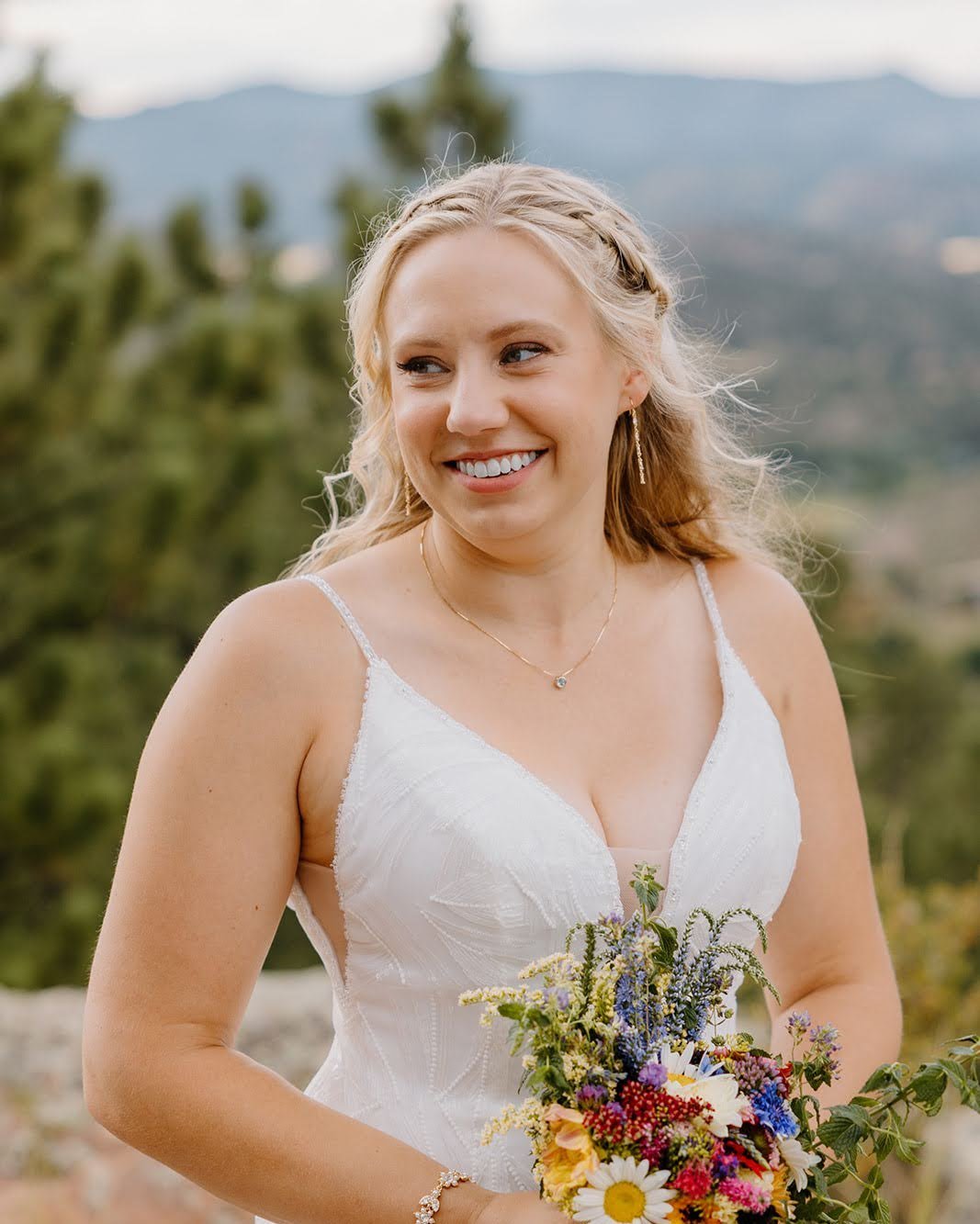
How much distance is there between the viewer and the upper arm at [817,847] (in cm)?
260

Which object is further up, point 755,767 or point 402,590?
point 402,590

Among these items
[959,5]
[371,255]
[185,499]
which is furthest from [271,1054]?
[959,5]

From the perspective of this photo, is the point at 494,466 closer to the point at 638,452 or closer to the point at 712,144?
the point at 638,452

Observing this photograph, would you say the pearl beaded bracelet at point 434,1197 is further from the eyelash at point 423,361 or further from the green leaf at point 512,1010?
the eyelash at point 423,361

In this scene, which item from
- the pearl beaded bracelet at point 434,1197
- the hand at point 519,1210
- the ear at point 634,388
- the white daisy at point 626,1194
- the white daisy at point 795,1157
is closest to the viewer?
the white daisy at point 626,1194

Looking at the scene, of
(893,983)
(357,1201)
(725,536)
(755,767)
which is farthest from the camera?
(725,536)

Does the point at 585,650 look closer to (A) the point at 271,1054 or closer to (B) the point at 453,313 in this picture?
(B) the point at 453,313

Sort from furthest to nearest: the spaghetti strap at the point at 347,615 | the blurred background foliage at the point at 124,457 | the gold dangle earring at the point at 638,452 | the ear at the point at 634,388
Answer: the blurred background foliage at the point at 124,457 < the gold dangle earring at the point at 638,452 < the ear at the point at 634,388 < the spaghetti strap at the point at 347,615

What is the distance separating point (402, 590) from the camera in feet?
8.18

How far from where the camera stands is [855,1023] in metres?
2.51

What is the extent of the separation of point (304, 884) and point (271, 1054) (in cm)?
386

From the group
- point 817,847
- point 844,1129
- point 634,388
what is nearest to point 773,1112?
point 844,1129

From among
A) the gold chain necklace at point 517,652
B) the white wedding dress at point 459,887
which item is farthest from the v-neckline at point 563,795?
the gold chain necklace at point 517,652

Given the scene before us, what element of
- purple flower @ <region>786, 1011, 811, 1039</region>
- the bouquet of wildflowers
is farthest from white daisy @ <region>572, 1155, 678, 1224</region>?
purple flower @ <region>786, 1011, 811, 1039</region>
